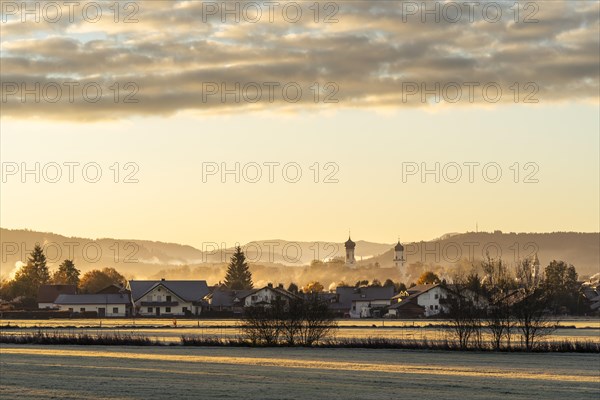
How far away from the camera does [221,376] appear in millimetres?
53938

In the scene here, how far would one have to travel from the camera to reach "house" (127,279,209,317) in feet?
624

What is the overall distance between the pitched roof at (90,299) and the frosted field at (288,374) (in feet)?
372

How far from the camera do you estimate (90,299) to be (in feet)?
627

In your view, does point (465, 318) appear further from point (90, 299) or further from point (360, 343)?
point (90, 299)

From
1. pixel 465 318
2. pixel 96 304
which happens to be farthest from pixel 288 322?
pixel 96 304

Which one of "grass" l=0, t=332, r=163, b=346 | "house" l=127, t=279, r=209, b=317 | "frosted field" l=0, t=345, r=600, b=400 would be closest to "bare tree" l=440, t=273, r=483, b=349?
"frosted field" l=0, t=345, r=600, b=400

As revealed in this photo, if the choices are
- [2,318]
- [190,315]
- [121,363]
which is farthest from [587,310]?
[121,363]

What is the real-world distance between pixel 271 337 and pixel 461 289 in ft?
53.2

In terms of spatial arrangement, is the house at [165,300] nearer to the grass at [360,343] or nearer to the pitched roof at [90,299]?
the pitched roof at [90,299]

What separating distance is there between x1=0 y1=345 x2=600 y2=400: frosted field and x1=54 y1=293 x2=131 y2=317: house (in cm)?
11109

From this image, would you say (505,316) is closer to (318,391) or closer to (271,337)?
(271,337)

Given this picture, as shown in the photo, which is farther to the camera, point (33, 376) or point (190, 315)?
point (190, 315)

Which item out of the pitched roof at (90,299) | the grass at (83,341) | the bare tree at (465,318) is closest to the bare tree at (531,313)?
the bare tree at (465,318)

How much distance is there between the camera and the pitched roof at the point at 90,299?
189250 millimetres
